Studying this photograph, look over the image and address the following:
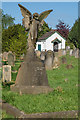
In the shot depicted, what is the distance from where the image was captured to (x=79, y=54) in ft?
76.7

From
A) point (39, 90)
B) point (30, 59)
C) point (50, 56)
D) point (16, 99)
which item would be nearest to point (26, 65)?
point (30, 59)

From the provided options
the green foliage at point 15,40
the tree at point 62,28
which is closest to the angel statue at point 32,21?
the green foliage at point 15,40

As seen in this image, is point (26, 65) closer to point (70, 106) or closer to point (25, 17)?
point (25, 17)

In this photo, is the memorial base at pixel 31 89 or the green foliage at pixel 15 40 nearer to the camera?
the memorial base at pixel 31 89

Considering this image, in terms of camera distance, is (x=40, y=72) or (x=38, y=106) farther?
(x=40, y=72)

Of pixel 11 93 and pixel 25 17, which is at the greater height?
pixel 25 17

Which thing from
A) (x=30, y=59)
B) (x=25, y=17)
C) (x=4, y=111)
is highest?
(x=25, y=17)

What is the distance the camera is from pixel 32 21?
8.33 meters

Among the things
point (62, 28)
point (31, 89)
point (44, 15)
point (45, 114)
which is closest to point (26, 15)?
point (44, 15)

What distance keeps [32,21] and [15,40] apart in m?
17.3

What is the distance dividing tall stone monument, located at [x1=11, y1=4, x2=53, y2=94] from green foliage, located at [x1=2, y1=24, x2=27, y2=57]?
56.3 feet

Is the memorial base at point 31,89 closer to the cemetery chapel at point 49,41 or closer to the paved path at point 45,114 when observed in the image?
the paved path at point 45,114

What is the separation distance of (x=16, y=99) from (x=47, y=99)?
3.32 ft

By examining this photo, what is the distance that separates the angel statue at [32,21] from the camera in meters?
8.27
